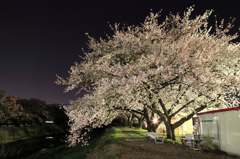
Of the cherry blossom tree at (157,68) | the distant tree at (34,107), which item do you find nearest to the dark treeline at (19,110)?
the distant tree at (34,107)

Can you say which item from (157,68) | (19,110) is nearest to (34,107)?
(19,110)

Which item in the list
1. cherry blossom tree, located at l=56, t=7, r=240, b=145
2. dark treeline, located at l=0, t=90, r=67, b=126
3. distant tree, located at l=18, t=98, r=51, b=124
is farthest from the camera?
distant tree, located at l=18, t=98, r=51, b=124

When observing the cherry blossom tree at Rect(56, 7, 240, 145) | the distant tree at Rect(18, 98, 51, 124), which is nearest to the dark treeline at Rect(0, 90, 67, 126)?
the distant tree at Rect(18, 98, 51, 124)

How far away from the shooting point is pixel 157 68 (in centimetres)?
1159

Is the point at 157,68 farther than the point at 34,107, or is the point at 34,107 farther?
the point at 34,107

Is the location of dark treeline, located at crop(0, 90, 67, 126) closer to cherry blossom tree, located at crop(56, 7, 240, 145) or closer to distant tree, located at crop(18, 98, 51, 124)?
distant tree, located at crop(18, 98, 51, 124)

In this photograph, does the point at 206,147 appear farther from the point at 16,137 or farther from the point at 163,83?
the point at 16,137

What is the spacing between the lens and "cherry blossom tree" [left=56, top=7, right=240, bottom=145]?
1216 cm

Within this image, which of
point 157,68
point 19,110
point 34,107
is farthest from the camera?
point 34,107

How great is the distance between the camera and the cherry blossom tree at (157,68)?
39.9 feet

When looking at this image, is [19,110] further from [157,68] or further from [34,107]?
[157,68]

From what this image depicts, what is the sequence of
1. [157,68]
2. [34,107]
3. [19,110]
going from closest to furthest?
[157,68]
[19,110]
[34,107]

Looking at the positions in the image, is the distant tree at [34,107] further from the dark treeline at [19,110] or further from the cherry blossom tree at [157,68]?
the cherry blossom tree at [157,68]

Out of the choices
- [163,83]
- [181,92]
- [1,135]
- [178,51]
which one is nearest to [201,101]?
[181,92]
